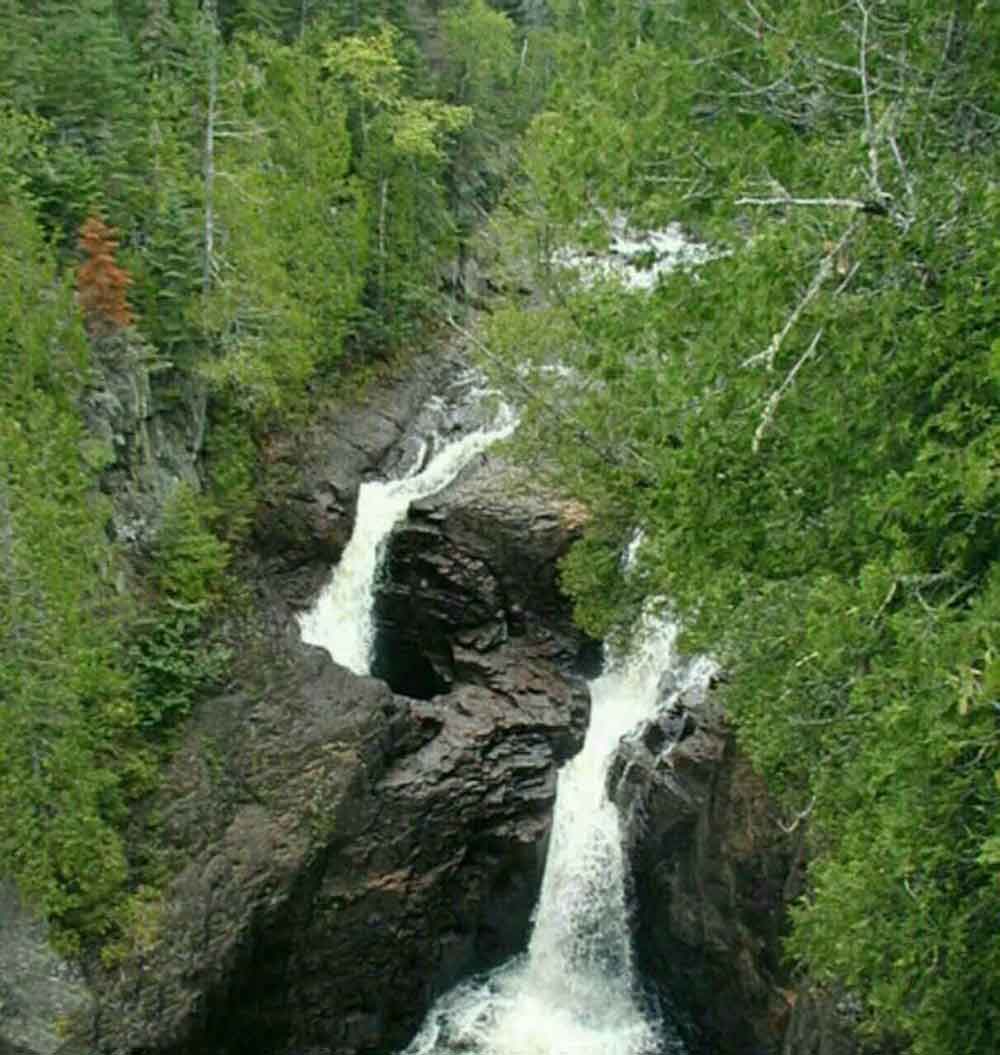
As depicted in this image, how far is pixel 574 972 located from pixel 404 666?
6301mm

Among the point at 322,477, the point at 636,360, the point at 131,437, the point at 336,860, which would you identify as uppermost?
the point at 636,360

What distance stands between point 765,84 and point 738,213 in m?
0.82

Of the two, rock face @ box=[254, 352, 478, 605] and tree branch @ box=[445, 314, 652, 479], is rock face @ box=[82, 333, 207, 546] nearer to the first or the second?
rock face @ box=[254, 352, 478, 605]

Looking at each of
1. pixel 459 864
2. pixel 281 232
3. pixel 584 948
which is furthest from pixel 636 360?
pixel 281 232

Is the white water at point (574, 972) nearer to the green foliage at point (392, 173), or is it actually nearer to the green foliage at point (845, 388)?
the green foliage at point (845, 388)

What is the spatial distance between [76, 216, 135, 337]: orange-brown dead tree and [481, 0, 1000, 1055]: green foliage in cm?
1056

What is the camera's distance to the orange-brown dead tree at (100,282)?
15961 millimetres

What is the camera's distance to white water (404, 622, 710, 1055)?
15.3 m

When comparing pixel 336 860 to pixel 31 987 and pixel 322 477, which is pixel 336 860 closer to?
pixel 31 987

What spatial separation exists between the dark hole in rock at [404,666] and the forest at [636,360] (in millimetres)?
3411

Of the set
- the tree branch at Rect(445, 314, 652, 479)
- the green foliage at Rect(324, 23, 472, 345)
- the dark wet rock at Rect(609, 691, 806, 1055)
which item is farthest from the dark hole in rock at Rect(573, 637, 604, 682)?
the green foliage at Rect(324, 23, 472, 345)

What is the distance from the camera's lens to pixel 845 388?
214 inches

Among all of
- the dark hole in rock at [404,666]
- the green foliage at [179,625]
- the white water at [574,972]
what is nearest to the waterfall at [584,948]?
the white water at [574,972]

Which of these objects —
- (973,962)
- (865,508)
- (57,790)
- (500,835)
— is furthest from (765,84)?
(500,835)
